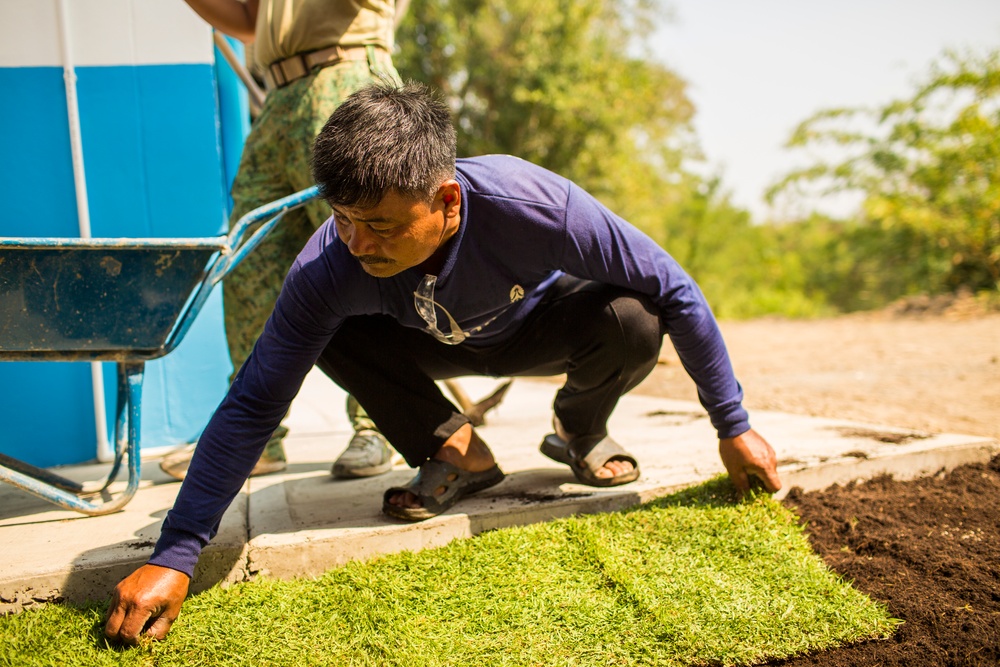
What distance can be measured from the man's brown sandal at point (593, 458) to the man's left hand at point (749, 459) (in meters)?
0.30

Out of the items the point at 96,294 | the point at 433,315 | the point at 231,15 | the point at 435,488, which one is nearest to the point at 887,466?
the point at 435,488

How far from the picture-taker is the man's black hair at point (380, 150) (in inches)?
62.6

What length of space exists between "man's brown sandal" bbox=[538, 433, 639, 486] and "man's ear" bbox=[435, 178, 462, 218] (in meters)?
0.88

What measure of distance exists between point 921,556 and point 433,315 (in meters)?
1.41

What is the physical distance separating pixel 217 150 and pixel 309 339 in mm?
1762

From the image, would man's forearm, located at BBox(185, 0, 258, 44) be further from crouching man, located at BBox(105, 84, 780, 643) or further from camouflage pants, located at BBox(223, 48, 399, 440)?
crouching man, located at BBox(105, 84, 780, 643)

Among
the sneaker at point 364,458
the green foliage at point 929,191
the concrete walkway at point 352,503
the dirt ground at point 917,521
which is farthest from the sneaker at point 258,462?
the green foliage at point 929,191

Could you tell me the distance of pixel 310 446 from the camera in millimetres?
3232

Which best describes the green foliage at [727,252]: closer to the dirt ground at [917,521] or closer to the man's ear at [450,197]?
the dirt ground at [917,521]

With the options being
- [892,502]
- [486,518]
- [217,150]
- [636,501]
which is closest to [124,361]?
[486,518]

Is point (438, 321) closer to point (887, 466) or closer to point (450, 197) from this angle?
point (450, 197)

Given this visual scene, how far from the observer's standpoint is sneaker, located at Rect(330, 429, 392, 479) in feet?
8.43

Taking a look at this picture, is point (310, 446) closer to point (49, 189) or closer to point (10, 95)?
point (49, 189)

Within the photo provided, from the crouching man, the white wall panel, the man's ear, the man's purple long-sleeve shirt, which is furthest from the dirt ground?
the white wall panel
